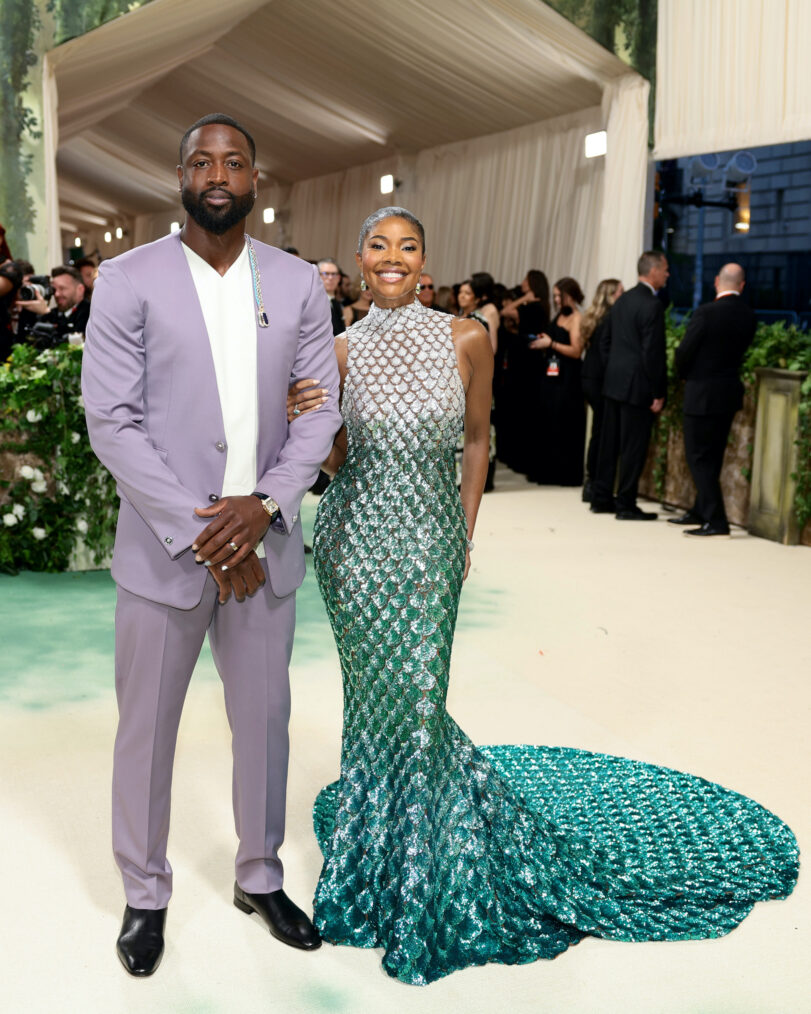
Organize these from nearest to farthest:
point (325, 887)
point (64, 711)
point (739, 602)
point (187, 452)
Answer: point (187, 452)
point (325, 887)
point (64, 711)
point (739, 602)

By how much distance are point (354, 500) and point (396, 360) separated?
0.37m

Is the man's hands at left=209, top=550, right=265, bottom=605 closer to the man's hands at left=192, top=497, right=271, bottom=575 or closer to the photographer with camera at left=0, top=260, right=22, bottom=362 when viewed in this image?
the man's hands at left=192, top=497, right=271, bottom=575

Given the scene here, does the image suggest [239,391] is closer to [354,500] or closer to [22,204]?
[354,500]

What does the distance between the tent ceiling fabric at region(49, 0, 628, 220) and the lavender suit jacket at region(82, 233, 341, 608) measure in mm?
8193

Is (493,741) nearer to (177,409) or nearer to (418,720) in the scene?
(418,720)

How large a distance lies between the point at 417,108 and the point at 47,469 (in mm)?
9382

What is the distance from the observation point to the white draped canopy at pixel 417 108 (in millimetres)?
10625

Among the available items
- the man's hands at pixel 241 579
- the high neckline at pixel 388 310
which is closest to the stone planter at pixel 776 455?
the high neckline at pixel 388 310

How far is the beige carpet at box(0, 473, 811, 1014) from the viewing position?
106 inches

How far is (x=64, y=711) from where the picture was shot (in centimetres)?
451

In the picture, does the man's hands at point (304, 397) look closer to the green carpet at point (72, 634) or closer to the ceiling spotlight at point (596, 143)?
the green carpet at point (72, 634)

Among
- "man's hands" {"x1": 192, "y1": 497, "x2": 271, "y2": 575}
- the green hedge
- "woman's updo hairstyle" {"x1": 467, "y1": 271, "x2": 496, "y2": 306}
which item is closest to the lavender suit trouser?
"man's hands" {"x1": 192, "y1": 497, "x2": 271, "y2": 575}

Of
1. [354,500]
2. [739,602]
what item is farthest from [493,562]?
[354,500]

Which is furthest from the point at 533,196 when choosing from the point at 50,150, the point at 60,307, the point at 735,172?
the point at 735,172
